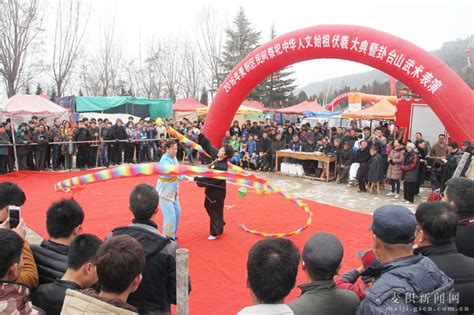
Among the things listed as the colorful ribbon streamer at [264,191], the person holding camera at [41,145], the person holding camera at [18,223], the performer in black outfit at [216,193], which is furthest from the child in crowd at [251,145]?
the person holding camera at [18,223]

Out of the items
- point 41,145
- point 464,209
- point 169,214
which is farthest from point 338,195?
point 41,145

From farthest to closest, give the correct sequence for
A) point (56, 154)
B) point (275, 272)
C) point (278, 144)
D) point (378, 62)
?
point (278, 144) → point (56, 154) → point (378, 62) → point (275, 272)

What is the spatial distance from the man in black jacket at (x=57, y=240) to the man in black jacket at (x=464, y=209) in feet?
7.96

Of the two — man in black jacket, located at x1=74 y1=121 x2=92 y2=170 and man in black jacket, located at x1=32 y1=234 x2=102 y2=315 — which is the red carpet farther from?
man in black jacket, located at x1=74 y1=121 x2=92 y2=170

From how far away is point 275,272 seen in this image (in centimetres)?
159

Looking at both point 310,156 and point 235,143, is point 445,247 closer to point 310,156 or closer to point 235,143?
point 310,156

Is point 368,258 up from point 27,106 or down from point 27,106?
down

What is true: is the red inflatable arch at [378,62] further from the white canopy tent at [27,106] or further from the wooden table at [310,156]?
the white canopy tent at [27,106]

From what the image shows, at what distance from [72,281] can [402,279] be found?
1.58 meters

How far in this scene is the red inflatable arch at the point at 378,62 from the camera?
772cm

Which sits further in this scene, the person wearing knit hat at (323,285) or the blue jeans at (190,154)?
the blue jeans at (190,154)

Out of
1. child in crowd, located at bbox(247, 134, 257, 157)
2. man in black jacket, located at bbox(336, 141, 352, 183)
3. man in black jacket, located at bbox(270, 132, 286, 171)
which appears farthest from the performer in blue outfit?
child in crowd, located at bbox(247, 134, 257, 157)

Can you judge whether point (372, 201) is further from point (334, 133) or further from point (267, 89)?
point (267, 89)

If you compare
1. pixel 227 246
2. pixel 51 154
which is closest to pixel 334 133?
pixel 227 246
